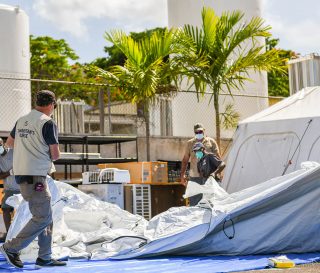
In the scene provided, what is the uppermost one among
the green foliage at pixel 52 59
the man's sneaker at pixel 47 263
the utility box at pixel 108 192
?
the green foliage at pixel 52 59

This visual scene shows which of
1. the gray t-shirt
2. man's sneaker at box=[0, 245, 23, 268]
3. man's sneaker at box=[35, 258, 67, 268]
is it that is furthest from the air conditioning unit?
man's sneaker at box=[0, 245, 23, 268]

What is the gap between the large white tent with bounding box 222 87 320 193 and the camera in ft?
37.8

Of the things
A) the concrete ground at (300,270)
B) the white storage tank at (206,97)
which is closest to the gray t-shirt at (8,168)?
the concrete ground at (300,270)

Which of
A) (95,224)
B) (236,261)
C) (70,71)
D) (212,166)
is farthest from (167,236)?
(70,71)

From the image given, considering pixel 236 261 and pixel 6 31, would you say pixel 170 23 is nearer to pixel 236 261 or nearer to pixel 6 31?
pixel 6 31

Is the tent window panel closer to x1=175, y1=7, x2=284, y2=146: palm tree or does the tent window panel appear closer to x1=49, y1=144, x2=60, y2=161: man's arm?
x1=175, y1=7, x2=284, y2=146: palm tree

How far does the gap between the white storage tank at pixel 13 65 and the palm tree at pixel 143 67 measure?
194 cm

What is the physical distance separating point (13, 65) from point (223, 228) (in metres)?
8.34

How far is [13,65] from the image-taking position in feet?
49.8

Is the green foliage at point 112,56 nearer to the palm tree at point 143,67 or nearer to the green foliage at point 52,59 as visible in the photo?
the green foliage at point 52,59

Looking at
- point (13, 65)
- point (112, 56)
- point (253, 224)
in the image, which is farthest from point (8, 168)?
point (112, 56)

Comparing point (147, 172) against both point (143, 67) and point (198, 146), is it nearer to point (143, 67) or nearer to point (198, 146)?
point (198, 146)

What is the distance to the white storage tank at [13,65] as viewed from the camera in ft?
46.7

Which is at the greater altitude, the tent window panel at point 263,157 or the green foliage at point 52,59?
the green foliage at point 52,59
